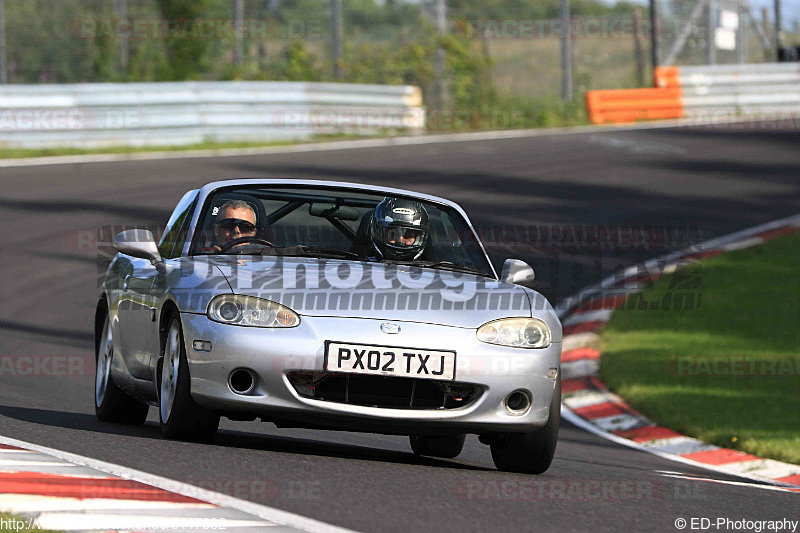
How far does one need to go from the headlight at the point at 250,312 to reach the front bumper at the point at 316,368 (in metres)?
0.04

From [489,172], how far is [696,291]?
762cm

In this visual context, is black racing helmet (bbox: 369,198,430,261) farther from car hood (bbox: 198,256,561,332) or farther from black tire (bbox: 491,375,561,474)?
black tire (bbox: 491,375,561,474)

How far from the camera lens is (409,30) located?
30250mm

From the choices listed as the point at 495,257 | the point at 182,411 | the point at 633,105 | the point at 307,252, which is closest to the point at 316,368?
the point at 182,411

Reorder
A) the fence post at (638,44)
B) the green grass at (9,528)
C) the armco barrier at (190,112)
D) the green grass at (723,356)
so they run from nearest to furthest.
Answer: the green grass at (9,528) → the green grass at (723,356) → the armco barrier at (190,112) → the fence post at (638,44)

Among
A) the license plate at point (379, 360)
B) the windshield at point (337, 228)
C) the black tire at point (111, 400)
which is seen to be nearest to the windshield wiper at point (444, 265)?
the windshield at point (337, 228)

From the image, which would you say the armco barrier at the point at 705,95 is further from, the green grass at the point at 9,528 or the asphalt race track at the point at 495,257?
the green grass at the point at 9,528

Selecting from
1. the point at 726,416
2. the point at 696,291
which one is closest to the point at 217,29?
the point at 696,291

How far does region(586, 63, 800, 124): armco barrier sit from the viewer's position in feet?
93.7

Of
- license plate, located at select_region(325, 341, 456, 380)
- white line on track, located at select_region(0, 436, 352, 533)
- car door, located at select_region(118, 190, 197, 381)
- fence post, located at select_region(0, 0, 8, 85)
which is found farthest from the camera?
fence post, located at select_region(0, 0, 8, 85)

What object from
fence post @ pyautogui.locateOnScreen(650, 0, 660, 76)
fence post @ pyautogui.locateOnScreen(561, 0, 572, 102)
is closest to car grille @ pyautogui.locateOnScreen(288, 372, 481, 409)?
fence post @ pyautogui.locateOnScreen(561, 0, 572, 102)

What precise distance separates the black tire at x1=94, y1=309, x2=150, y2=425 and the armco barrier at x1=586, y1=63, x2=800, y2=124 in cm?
2177

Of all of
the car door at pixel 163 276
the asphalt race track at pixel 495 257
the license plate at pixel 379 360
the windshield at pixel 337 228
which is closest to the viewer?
the asphalt race track at pixel 495 257

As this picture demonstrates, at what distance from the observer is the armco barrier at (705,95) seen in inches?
1124
